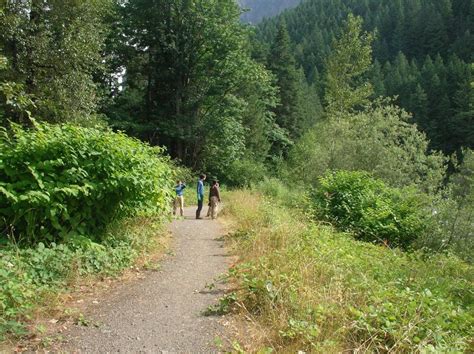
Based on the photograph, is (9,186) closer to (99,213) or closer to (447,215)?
(99,213)

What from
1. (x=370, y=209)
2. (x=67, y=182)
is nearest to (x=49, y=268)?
(x=67, y=182)

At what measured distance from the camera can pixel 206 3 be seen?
3066 centimetres

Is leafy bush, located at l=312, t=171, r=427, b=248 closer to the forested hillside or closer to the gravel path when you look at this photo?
the gravel path

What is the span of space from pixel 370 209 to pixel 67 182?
10986 millimetres

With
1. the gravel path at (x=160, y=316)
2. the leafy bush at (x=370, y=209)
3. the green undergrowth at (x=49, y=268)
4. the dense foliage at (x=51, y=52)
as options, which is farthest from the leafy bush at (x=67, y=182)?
the dense foliage at (x=51, y=52)

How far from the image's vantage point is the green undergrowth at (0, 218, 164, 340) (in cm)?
467

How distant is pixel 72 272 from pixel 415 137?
21.6 m

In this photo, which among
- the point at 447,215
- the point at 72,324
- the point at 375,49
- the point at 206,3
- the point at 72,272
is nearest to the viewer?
the point at 72,324

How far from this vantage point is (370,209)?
573 inches

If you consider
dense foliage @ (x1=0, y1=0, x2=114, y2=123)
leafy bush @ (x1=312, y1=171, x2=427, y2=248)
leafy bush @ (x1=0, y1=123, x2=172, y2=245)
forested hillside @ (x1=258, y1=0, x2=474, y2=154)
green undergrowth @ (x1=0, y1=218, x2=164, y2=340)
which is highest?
forested hillside @ (x1=258, y1=0, x2=474, y2=154)

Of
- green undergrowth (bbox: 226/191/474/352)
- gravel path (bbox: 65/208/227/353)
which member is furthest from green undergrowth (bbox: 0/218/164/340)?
green undergrowth (bbox: 226/191/474/352)

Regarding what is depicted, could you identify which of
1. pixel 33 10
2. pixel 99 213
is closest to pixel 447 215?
pixel 99 213

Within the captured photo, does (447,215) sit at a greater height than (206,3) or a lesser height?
Answer: lesser

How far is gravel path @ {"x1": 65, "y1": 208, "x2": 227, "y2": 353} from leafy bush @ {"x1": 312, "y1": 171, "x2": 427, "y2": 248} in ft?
24.6
